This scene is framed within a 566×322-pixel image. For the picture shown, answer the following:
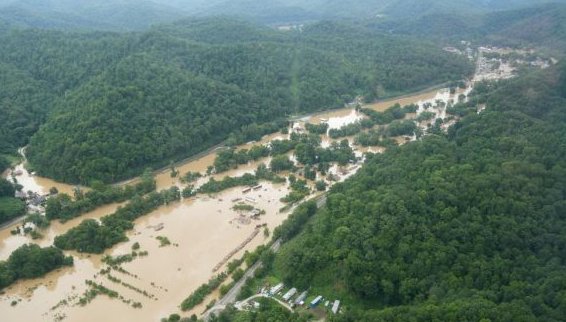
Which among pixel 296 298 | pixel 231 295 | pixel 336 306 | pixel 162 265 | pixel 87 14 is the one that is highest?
pixel 87 14

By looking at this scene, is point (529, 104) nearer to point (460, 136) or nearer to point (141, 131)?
point (460, 136)

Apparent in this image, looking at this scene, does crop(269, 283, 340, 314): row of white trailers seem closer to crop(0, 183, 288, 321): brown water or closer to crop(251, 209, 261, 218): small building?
crop(0, 183, 288, 321): brown water

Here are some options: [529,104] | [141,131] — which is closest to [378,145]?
[529,104]

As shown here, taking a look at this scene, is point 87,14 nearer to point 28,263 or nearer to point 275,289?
point 28,263

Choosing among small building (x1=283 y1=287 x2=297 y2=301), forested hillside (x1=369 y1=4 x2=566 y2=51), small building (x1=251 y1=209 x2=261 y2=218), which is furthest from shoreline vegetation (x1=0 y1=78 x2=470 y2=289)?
forested hillside (x1=369 y1=4 x2=566 y2=51)

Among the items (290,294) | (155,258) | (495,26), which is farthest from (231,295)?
(495,26)

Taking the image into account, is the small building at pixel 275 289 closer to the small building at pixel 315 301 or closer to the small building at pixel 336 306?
the small building at pixel 315 301
